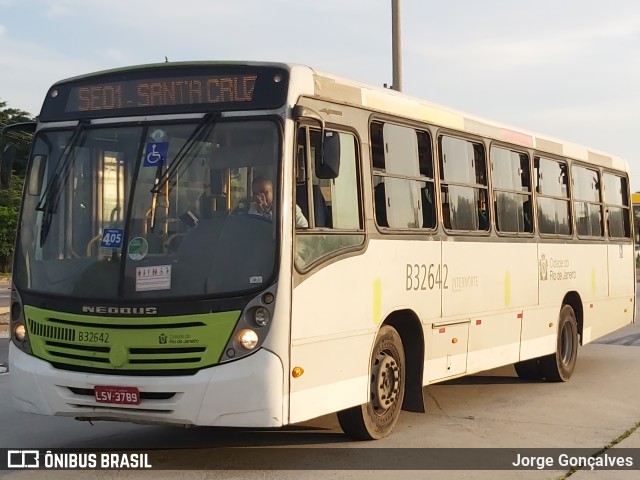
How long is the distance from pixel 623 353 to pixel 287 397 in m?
10.3

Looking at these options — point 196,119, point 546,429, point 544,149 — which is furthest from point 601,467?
point 544,149

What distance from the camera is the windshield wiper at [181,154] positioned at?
7648 millimetres

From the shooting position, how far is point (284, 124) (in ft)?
25.0

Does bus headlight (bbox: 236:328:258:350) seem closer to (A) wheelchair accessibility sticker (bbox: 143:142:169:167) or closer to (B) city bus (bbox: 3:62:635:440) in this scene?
(B) city bus (bbox: 3:62:635:440)

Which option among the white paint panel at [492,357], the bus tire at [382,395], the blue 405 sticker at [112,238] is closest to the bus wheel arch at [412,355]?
the bus tire at [382,395]

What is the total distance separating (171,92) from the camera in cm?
791

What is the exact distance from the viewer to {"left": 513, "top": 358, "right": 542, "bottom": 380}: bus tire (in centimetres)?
1311

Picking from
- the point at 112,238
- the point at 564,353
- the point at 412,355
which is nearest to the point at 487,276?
the point at 412,355

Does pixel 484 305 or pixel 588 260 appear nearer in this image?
pixel 484 305

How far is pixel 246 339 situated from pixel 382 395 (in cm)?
209

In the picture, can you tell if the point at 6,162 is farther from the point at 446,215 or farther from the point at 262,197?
the point at 446,215

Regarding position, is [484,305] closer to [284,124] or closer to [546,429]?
[546,429]

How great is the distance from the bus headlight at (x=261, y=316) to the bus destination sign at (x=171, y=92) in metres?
1.57

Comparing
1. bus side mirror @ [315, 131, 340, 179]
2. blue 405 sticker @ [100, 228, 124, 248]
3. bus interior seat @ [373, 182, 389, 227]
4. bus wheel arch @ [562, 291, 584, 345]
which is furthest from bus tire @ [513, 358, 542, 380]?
blue 405 sticker @ [100, 228, 124, 248]
